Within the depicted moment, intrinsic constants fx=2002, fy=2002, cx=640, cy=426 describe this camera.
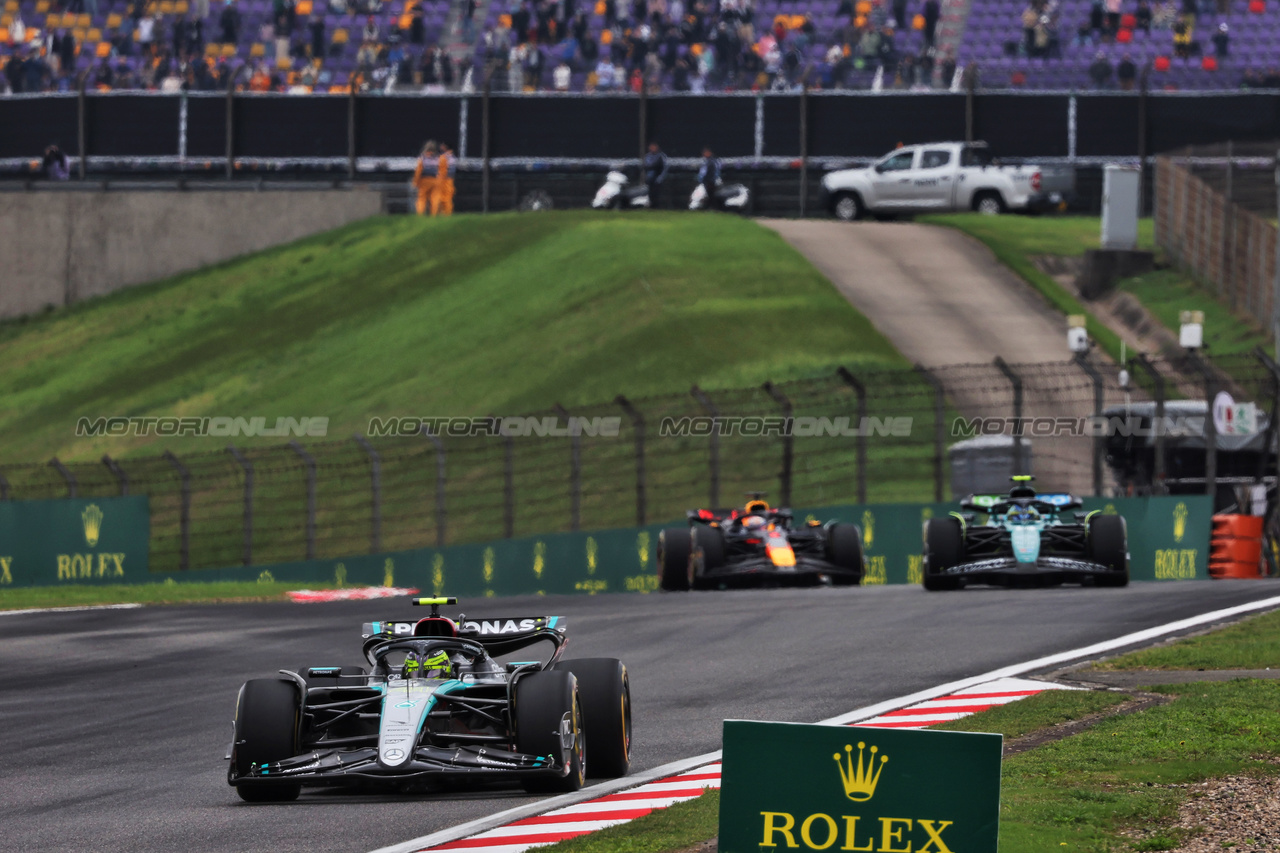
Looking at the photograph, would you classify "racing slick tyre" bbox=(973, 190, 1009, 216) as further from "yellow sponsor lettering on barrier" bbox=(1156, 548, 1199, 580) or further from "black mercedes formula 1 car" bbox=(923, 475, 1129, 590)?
"black mercedes formula 1 car" bbox=(923, 475, 1129, 590)

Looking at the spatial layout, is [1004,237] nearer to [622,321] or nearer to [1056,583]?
[622,321]

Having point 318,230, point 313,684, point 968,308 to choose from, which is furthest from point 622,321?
point 313,684

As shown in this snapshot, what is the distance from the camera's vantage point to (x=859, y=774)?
18.0ft

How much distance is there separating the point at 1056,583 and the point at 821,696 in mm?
8708

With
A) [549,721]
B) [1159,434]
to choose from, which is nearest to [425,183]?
→ [1159,434]

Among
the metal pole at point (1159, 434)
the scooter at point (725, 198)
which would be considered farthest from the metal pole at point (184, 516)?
the scooter at point (725, 198)

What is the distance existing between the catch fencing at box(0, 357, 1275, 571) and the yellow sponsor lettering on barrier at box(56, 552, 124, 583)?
91cm

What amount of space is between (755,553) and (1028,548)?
2992 millimetres

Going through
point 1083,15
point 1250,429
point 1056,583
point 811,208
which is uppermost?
point 1083,15

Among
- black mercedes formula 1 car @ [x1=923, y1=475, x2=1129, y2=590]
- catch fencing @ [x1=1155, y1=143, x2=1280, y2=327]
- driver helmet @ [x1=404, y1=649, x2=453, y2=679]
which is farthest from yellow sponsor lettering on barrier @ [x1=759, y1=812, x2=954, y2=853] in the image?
catch fencing @ [x1=1155, y1=143, x2=1280, y2=327]

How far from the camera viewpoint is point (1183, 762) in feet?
29.8

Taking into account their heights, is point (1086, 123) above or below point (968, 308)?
above

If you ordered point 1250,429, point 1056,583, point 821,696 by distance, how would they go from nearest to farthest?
point 821,696 → point 1056,583 → point 1250,429

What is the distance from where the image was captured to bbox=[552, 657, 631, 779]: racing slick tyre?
9133 mm
